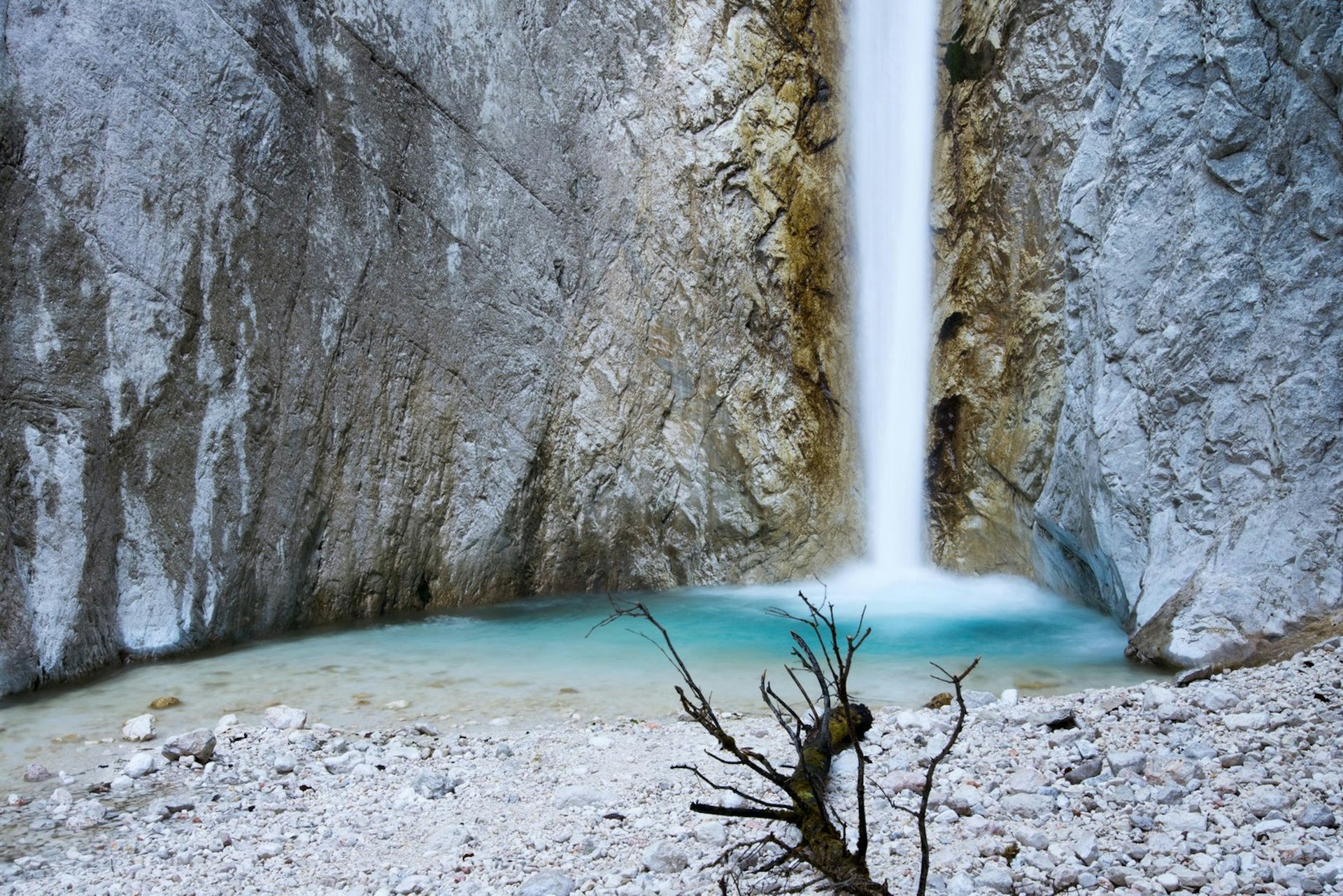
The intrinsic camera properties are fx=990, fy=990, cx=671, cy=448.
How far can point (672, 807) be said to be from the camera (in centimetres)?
379

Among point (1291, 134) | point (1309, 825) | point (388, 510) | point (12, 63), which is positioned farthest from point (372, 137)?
point (1309, 825)

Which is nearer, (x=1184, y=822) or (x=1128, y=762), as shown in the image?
(x=1184, y=822)

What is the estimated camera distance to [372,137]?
9.50 meters

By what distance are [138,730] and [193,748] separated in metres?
0.83

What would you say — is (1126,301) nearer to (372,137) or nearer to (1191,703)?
(1191,703)

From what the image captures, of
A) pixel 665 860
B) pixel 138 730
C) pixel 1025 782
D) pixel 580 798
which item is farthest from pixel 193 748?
pixel 1025 782

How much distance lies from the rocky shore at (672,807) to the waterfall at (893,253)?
21.8 ft

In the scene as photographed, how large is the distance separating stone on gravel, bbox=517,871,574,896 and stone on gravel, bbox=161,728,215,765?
2.46 meters

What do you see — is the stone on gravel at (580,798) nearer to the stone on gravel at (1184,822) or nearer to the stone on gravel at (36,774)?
the stone on gravel at (1184,822)

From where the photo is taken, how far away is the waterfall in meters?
11.8

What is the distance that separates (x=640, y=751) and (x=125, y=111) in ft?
21.3

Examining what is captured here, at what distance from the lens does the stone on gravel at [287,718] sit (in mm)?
5504

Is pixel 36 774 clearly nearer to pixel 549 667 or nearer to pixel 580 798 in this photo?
pixel 580 798

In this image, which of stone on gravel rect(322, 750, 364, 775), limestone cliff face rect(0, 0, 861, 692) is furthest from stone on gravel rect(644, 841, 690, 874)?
limestone cliff face rect(0, 0, 861, 692)
